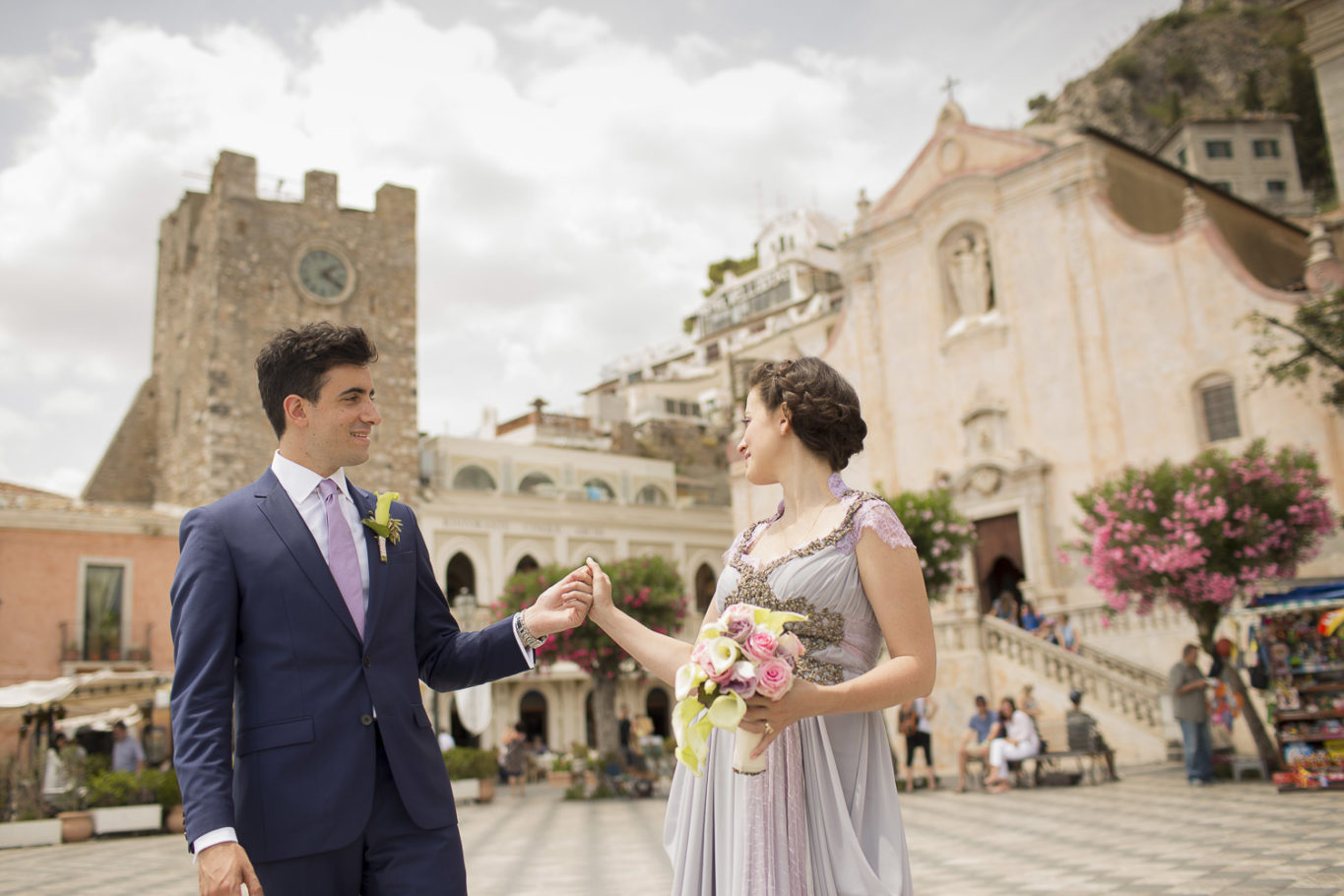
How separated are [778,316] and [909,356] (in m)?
24.3

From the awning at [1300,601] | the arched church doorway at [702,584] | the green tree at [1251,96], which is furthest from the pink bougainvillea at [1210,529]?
the green tree at [1251,96]

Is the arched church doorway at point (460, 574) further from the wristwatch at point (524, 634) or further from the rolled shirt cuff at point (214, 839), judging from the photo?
the rolled shirt cuff at point (214, 839)

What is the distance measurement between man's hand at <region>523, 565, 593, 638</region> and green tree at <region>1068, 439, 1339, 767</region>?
1259cm

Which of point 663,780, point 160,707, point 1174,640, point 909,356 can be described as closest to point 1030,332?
point 909,356

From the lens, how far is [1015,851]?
8695 millimetres

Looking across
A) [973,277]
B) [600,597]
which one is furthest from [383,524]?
[973,277]

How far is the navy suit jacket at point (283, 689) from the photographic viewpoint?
2607 mm

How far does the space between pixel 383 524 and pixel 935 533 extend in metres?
17.9

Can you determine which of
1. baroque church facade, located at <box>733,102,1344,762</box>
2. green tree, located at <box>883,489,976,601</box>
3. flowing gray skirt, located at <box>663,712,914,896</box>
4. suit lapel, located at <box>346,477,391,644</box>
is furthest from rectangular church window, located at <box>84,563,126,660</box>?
flowing gray skirt, located at <box>663,712,914,896</box>

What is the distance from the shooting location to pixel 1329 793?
10695 mm

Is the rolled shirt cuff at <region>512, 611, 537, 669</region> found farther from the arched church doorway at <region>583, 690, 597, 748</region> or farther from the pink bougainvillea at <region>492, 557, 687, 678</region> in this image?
the arched church doorway at <region>583, 690, 597, 748</region>

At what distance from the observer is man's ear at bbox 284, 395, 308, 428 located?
3074mm

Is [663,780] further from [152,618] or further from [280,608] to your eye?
[280,608]

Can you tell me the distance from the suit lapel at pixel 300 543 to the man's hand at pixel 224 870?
0.63 m
